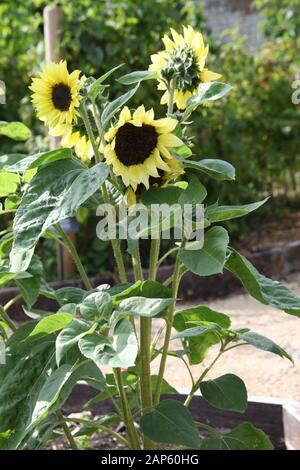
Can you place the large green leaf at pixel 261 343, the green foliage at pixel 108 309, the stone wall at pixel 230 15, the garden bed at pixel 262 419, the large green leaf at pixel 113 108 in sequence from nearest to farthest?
the green foliage at pixel 108 309, the large green leaf at pixel 113 108, the large green leaf at pixel 261 343, the garden bed at pixel 262 419, the stone wall at pixel 230 15

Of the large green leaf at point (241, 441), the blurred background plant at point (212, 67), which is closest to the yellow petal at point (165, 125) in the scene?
the large green leaf at point (241, 441)

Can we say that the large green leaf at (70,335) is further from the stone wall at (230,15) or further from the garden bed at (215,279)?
the stone wall at (230,15)

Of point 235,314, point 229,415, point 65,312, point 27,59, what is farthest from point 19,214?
point 27,59

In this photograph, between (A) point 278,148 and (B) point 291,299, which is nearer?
(B) point 291,299

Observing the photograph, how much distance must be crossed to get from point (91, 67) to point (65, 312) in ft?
13.9

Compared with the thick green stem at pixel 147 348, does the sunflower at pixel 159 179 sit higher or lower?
higher

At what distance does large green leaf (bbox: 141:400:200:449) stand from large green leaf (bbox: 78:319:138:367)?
0.84 feet

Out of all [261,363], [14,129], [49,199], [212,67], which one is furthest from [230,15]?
[49,199]

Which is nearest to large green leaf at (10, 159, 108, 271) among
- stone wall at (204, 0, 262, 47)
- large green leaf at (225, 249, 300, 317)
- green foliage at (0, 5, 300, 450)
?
green foliage at (0, 5, 300, 450)

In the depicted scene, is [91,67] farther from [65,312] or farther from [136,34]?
[65,312]

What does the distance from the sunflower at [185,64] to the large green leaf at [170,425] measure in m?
0.64

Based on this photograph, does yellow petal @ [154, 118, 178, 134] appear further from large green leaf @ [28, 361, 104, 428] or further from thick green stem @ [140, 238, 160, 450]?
large green leaf @ [28, 361, 104, 428]

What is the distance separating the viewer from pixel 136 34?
223 inches

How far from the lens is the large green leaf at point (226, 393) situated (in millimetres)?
1684
